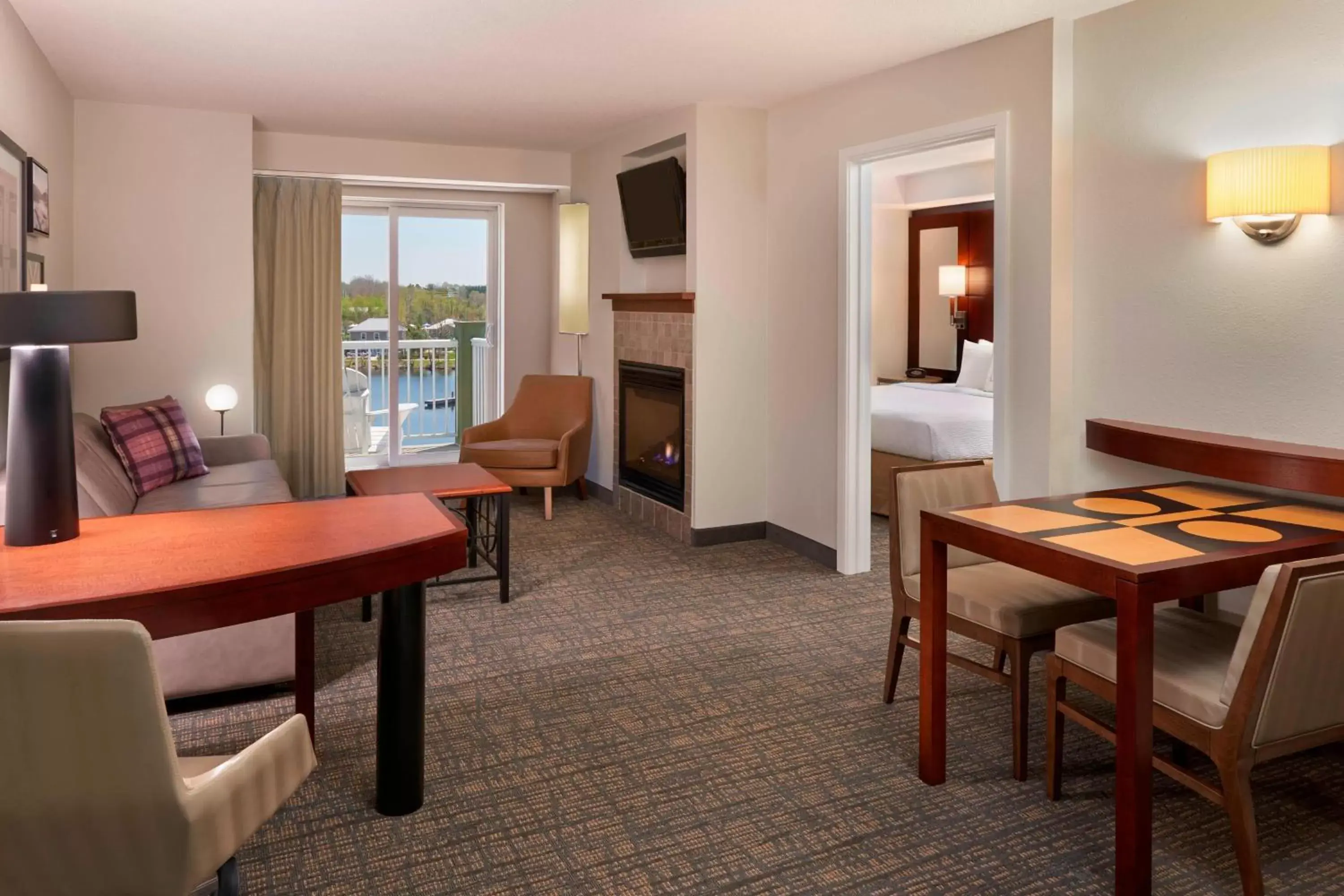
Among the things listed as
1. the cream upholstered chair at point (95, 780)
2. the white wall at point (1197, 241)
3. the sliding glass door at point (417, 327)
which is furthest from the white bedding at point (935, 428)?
the cream upholstered chair at point (95, 780)

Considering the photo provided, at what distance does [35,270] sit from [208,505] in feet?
4.36

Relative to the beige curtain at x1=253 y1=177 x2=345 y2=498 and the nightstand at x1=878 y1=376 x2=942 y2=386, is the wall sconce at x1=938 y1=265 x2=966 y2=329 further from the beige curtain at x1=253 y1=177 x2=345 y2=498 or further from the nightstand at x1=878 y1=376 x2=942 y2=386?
the beige curtain at x1=253 y1=177 x2=345 y2=498

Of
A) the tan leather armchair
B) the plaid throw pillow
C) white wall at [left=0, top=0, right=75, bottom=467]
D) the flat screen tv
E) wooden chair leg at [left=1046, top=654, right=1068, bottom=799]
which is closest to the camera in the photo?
wooden chair leg at [left=1046, top=654, right=1068, bottom=799]

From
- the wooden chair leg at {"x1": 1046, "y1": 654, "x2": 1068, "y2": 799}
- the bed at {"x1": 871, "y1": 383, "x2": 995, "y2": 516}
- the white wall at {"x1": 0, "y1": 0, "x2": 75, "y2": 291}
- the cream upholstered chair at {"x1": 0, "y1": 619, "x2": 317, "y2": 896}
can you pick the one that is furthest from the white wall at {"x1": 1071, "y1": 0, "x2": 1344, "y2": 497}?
the white wall at {"x1": 0, "y1": 0, "x2": 75, "y2": 291}

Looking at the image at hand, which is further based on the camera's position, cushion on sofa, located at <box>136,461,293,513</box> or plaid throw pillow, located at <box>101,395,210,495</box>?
plaid throw pillow, located at <box>101,395,210,495</box>

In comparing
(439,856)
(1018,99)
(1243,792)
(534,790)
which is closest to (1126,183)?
(1018,99)

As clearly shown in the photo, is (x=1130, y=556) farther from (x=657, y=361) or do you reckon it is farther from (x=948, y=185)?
(x=948, y=185)

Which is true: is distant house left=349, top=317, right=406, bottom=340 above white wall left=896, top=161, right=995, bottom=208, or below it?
below

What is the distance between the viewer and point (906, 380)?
28.7 ft

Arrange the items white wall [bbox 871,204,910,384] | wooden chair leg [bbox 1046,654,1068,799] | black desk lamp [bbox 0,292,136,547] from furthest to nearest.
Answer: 1. white wall [bbox 871,204,910,384]
2. wooden chair leg [bbox 1046,654,1068,799]
3. black desk lamp [bbox 0,292,136,547]

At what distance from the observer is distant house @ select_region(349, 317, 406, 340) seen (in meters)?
7.60

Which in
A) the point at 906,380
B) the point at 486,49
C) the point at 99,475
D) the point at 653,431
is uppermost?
the point at 486,49

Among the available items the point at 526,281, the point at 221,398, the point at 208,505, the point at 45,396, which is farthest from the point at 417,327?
the point at 45,396

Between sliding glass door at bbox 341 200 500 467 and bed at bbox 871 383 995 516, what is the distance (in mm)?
3217
